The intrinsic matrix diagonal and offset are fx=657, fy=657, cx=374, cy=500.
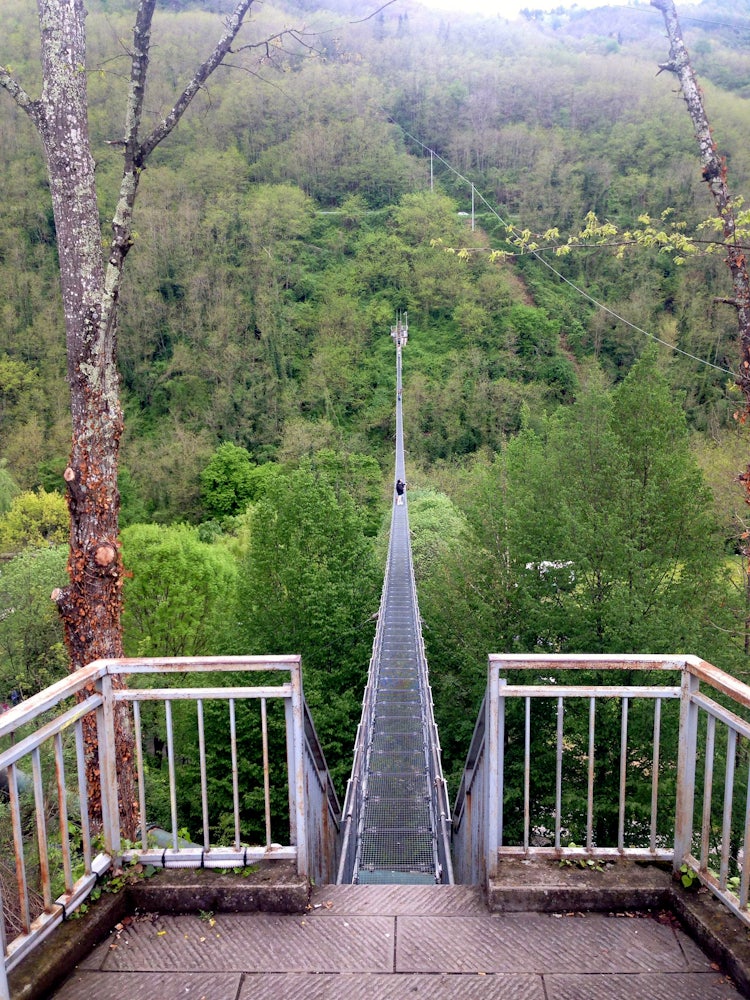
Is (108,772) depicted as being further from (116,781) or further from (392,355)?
(392,355)

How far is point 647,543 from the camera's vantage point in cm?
1002

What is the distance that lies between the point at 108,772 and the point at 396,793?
4.18 metres

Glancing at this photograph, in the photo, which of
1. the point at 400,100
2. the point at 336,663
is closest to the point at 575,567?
the point at 336,663

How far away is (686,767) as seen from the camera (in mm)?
1881

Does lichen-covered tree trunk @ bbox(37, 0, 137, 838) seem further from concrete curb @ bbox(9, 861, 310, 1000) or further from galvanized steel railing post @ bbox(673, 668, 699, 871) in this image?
galvanized steel railing post @ bbox(673, 668, 699, 871)

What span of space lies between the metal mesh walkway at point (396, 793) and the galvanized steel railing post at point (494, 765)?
1.83 m

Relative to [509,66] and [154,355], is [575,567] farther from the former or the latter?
[509,66]

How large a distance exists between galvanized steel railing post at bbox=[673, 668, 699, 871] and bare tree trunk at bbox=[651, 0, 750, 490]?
9.04 ft

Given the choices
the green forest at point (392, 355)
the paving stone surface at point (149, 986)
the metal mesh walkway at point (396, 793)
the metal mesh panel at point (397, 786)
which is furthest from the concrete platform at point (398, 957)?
the green forest at point (392, 355)

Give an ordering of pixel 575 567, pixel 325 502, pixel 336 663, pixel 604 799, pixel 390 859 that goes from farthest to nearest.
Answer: pixel 325 502, pixel 336 663, pixel 575 567, pixel 604 799, pixel 390 859

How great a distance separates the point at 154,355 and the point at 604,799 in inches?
1625

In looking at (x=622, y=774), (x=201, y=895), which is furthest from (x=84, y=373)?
(x=622, y=774)

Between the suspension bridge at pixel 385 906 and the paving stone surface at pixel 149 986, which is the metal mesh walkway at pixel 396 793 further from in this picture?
the paving stone surface at pixel 149 986

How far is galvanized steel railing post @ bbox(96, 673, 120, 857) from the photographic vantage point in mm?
1916
